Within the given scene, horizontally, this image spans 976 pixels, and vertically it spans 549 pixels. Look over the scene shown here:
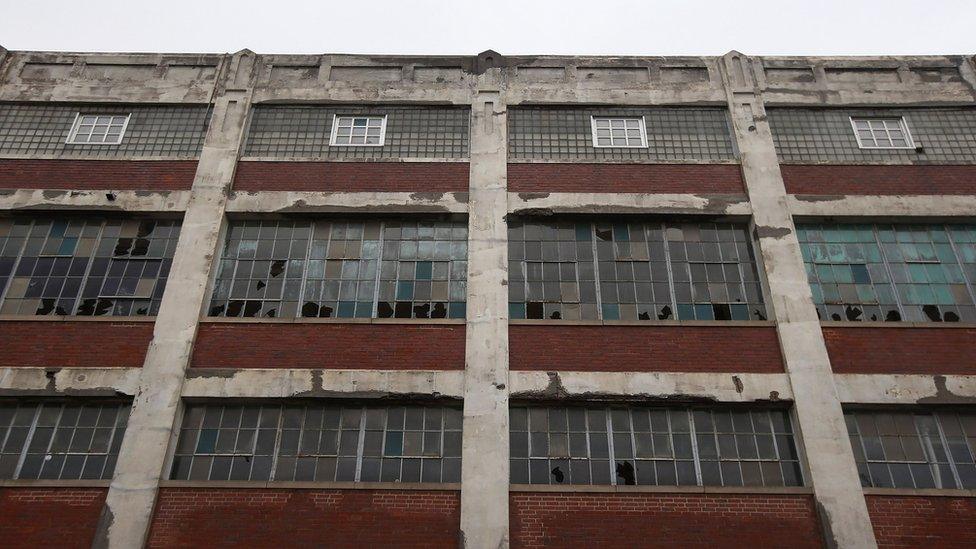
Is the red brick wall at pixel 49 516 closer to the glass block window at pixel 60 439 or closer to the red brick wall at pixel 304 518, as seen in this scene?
the glass block window at pixel 60 439

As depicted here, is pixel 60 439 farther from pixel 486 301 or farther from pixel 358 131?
pixel 358 131

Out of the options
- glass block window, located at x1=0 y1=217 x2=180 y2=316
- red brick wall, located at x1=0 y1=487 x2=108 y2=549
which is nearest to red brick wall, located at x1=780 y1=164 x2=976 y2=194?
glass block window, located at x1=0 y1=217 x2=180 y2=316

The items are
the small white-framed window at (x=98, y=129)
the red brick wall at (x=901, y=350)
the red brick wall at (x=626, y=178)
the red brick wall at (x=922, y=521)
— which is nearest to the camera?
the red brick wall at (x=922, y=521)

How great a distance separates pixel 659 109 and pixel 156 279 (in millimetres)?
10653

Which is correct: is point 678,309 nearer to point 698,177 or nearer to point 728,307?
point 728,307

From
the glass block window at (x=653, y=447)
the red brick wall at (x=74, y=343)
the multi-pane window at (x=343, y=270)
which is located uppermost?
the multi-pane window at (x=343, y=270)

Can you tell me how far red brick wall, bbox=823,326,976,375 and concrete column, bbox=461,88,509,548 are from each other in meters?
5.61

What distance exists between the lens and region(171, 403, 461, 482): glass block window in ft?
34.5

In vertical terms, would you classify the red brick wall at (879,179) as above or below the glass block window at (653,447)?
above

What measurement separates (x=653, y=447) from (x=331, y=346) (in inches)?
218

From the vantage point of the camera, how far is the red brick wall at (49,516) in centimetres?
982

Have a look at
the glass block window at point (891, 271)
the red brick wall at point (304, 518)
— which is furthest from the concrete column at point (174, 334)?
the glass block window at point (891, 271)

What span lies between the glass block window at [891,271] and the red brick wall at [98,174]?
40.0 ft

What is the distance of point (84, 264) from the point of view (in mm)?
12469
